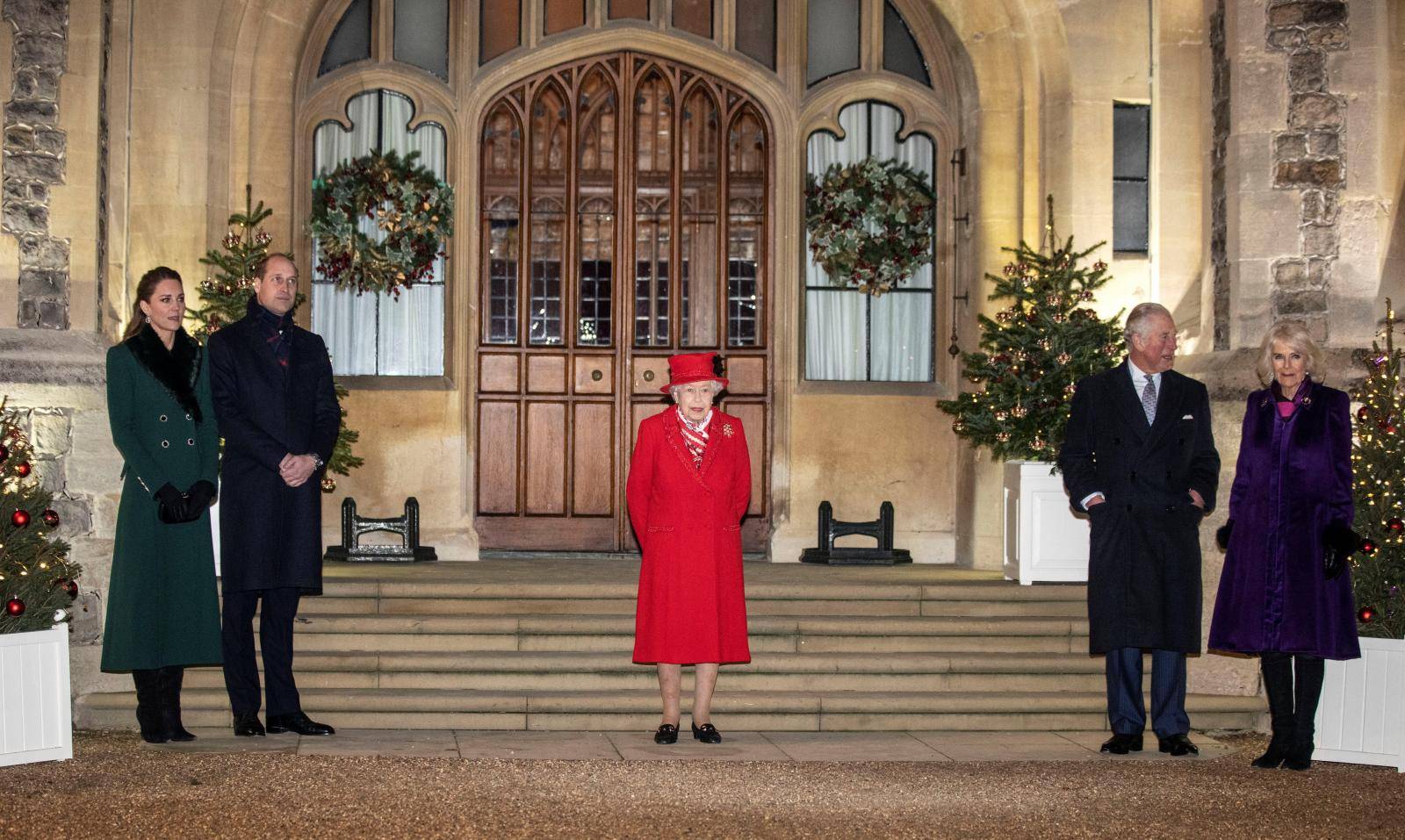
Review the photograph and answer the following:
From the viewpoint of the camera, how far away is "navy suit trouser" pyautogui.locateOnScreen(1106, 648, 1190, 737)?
658cm

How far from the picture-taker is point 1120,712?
21.6 feet

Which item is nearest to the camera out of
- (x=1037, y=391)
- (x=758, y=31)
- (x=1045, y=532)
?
(x=1045, y=532)

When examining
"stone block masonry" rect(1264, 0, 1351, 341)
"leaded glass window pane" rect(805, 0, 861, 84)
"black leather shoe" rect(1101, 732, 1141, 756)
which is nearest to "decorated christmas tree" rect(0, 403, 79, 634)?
"black leather shoe" rect(1101, 732, 1141, 756)

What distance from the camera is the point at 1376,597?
671 cm

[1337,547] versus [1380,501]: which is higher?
[1380,501]

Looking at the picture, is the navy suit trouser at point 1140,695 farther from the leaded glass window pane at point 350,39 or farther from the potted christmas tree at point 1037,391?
the leaded glass window pane at point 350,39

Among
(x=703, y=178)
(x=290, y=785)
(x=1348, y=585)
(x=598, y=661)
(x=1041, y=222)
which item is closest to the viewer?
(x=290, y=785)

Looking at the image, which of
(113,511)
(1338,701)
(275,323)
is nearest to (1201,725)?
(1338,701)

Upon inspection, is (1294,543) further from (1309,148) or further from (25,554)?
(25,554)

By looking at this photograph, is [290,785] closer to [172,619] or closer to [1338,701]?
[172,619]

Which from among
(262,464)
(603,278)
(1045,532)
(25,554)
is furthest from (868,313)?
(25,554)

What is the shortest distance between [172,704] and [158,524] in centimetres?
74

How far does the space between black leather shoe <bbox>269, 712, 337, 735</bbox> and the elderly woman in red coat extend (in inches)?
53.8

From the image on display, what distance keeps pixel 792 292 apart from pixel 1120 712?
4.77 meters
